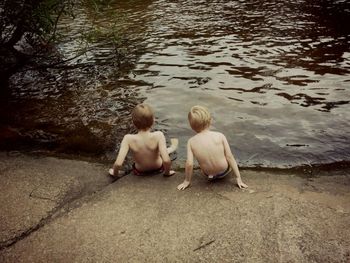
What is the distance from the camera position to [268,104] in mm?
6832

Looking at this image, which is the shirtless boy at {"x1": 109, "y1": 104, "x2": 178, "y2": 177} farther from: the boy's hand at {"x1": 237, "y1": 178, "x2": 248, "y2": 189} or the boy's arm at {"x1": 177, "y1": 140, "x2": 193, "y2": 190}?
the boy's hand at {"x1": 237, "y1": 178, "x2": 248, "y2": 189}

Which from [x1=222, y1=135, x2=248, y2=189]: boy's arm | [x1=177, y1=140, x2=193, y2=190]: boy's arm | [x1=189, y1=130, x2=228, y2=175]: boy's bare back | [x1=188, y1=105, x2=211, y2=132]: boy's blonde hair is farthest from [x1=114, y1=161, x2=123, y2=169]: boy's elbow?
[x1=222, y1=135, x2=248, y2=189]: boy's arm

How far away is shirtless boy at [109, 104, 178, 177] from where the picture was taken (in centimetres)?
468

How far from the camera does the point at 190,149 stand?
4.56 m

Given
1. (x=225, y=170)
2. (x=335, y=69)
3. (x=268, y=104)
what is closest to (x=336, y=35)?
(x=335, y=69)

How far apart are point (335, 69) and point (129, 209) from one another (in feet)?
19.7

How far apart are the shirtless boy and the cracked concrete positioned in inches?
7.6

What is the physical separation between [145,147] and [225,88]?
11.5ft

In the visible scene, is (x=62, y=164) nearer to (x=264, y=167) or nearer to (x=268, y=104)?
(x=264, y=167)

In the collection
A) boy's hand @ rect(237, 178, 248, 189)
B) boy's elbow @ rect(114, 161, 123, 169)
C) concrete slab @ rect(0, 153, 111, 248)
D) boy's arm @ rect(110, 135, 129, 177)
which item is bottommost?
concrete slab @ rect(0, 153, 111, 248)

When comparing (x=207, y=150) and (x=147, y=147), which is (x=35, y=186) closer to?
(x=147, y=147)

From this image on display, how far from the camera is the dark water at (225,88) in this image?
5898 mm

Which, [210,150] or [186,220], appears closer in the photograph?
[186,220]

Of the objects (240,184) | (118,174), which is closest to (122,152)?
(118,174)
